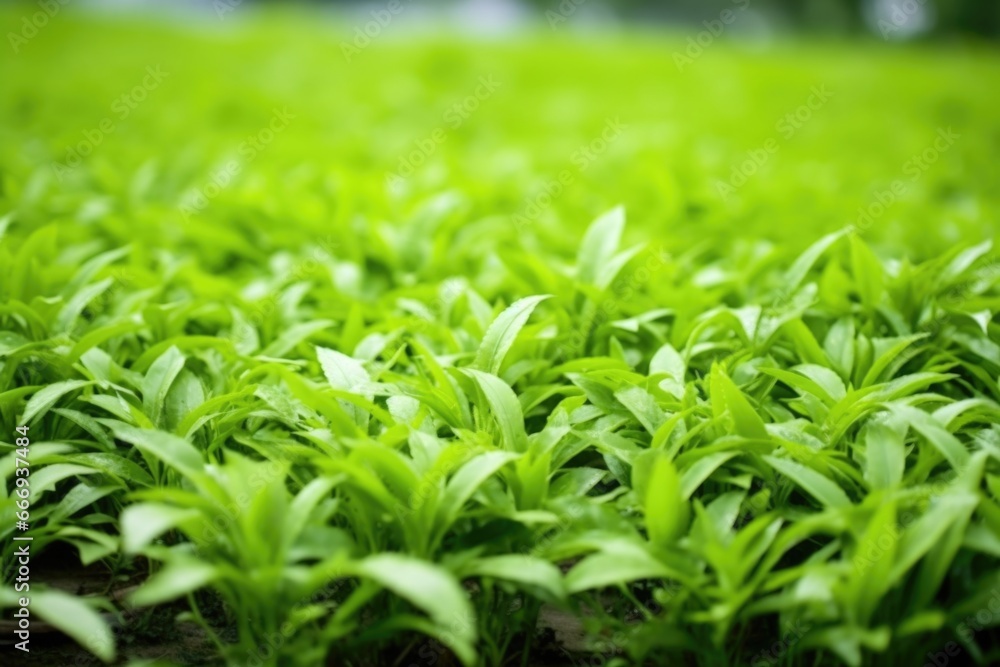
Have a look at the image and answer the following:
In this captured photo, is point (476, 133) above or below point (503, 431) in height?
above

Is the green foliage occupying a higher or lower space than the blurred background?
lower

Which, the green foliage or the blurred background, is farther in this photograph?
the blurred background

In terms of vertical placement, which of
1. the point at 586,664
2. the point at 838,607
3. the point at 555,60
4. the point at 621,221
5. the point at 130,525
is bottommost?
the point at 586,664

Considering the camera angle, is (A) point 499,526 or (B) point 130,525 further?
(A) point 499,526

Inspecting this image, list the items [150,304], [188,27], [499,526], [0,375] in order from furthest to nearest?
1. [188,27]
2. [150,304]
3. [0,375]
4. [499,526]

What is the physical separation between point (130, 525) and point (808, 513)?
1.20 m

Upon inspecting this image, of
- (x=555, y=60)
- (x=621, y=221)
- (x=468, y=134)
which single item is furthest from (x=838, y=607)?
(x=555, y=60)

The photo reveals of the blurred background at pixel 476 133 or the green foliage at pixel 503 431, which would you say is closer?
the green foliage at pixel 503 431

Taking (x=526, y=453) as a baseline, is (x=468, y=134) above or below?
above

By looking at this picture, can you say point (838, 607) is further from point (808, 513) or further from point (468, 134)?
point (468, 134)

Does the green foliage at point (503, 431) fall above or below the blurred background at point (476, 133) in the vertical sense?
below

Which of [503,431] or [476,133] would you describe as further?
[476,133]

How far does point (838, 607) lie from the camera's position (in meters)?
1.32

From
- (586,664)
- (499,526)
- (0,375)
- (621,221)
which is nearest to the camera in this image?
(499,526)
